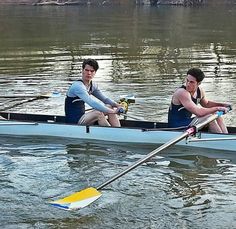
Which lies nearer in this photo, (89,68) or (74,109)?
(89,68)

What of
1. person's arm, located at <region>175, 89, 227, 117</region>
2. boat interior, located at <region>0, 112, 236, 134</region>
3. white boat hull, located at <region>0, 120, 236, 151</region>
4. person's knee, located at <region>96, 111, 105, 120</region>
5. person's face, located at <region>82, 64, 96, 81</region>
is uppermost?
person's face, located at <region>82, 64, 96, 81</region>

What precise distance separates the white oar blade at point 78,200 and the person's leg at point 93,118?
3325mm

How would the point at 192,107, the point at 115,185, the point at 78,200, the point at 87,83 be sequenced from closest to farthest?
the point at 78,200
the point at 115,185
the point at 192,107
the point at 87,83

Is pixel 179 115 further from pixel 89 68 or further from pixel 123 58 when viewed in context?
pixel 123 58

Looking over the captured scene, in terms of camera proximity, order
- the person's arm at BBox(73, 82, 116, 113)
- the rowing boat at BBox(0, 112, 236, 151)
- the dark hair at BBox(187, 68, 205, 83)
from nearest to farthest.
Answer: the dark hair at BBox(187, 68, 205, 83), the rowing boat at BBox(0, 112, 236, 151), the person's arm at BBox(73, 82, 116, 113)

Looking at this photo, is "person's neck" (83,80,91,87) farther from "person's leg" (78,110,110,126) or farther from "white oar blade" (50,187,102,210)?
"white oar blade" (50,187,102,210)

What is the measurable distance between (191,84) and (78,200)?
3.69 metres

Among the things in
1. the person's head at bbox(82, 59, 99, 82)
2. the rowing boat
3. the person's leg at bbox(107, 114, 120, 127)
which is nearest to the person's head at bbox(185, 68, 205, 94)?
the rowing boat

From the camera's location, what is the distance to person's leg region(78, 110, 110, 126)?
11.7 metres

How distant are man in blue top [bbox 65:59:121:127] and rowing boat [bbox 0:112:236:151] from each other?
0.24 meters

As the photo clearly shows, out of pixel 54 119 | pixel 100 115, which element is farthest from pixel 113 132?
pixel 54 119

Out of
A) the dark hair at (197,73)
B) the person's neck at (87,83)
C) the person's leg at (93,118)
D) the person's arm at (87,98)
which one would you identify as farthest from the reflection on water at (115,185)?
the dark hair at (197,73)

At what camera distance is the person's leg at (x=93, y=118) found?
38.4 ft

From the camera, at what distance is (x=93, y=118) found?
1173 centimetres
